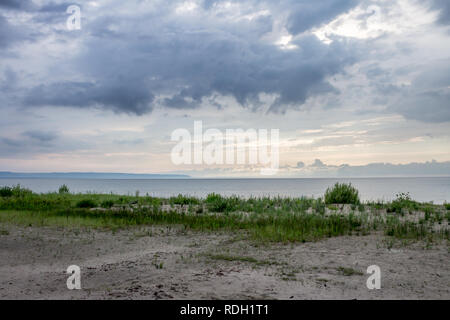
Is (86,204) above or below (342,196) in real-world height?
below

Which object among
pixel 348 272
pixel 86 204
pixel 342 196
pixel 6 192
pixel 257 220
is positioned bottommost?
pixel 348 272

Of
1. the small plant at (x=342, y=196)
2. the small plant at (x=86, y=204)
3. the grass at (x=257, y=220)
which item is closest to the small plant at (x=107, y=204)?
the grass at (x=257, y=220)

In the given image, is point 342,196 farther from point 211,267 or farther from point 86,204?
point 86,204

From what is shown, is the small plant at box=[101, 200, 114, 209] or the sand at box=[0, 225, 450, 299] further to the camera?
the small plant at box=[101, 200, 114, 209]

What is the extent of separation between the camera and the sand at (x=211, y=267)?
637cm

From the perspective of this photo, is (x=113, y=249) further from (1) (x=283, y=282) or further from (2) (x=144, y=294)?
(1) (x=283, y=282)

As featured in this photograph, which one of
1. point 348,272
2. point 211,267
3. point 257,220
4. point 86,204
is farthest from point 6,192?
point 348,272

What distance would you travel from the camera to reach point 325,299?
5895 millimetres

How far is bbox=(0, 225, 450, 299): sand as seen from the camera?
6.37 m

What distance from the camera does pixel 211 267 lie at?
8.05m

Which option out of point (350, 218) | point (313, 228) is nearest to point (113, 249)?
point (313, 228)

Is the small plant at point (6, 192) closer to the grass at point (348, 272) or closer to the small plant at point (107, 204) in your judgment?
the small plant at point (107, 204)

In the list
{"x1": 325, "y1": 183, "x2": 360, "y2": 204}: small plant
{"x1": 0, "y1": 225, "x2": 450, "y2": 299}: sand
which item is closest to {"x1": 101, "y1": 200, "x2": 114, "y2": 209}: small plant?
{"x1": 0, "y1": 225, "x2": 450, "y2": 299}: sand

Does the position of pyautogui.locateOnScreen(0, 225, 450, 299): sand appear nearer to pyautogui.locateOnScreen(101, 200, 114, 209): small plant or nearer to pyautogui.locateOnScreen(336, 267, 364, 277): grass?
pyautogui.locateOnScreen(336, 267, 364, 277): grass
